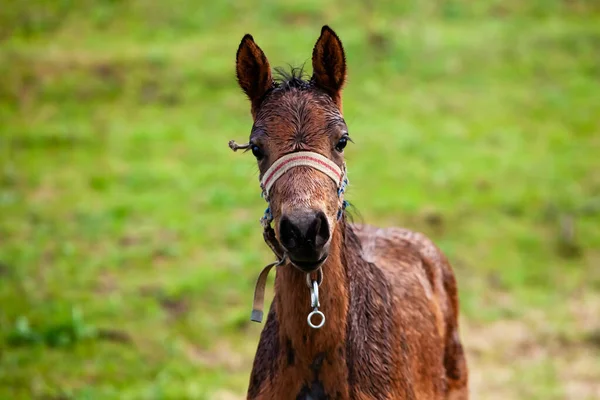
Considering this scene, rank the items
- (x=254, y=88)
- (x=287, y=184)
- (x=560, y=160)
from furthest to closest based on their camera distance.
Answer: (x=560, y=160) < (x=254, y=88) < (x=287, y=184)

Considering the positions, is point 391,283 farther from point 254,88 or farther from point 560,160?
point 560,160

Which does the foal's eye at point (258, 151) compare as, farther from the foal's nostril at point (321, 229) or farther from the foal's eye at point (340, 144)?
the foal's nostril at point (321, 229)

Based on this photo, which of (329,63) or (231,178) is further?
(231,178)

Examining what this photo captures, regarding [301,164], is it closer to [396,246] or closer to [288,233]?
[288,233]

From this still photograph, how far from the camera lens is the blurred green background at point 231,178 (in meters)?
8.65

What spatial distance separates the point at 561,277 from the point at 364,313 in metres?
7.17

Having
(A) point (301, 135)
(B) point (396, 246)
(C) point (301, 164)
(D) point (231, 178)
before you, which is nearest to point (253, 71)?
(A) point (301, 135)

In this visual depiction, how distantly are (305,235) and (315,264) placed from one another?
24cm

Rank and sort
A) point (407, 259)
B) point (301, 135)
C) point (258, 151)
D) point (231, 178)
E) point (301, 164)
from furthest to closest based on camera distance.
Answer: point (231, 178), point (407, 259), point (258, 151), point (301, 135), point (301, 164)

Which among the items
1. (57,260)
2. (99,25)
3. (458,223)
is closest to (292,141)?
(57,260)

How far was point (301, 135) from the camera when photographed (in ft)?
12.1

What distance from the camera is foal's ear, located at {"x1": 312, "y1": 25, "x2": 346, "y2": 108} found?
13.0ft

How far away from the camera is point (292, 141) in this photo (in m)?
3.66

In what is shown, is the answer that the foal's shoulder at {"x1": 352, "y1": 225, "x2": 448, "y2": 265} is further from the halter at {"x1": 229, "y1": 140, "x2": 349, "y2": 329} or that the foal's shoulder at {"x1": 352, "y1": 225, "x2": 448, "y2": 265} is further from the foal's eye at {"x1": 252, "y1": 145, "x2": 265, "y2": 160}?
the foal's eye at {"x1": 252, "y1": 145, "x2": 265, "y2": 160}
